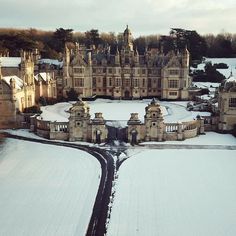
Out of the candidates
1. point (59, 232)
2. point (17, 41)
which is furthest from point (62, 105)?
point (59, 232)

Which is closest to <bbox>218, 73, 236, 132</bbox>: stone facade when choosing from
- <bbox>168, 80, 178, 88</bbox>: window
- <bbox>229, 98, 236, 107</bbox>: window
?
<bbox>229, 98, 236, 107</bbox>: window

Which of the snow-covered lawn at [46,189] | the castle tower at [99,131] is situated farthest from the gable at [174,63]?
the snow-covered lawn at [46,189]

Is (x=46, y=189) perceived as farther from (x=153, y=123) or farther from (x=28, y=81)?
(x=28, y=81)

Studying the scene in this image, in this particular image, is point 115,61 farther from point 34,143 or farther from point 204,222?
point 204,222

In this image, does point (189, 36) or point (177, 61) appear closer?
point (177, 61)

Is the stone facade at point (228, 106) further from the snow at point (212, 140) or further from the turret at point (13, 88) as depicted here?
the turret at point (13, 88)

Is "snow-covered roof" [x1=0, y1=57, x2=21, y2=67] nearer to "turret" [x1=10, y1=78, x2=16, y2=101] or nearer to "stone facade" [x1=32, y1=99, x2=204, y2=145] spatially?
"turret" [x1=10, y1=78, x2=16, y2=101]
